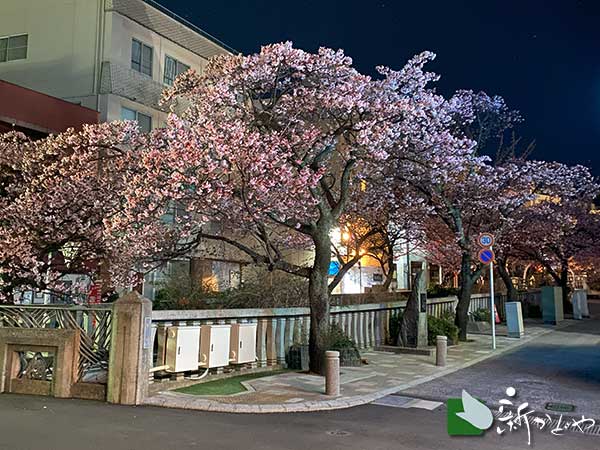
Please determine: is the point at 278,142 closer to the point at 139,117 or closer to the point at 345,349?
the point at 345,349

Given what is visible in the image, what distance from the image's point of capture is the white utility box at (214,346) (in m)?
11.2

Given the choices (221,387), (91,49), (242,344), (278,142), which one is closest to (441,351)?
(242,344)

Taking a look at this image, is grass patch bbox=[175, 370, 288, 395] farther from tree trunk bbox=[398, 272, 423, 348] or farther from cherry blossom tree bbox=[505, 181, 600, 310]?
cherry blossom tree bbox=[505, 181, 600, 310]

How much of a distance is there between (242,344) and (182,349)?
1753 mm

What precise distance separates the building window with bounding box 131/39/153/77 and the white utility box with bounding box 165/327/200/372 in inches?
617

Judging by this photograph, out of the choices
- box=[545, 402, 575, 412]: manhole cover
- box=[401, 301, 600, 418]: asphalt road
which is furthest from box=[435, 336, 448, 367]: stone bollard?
box=[545, 402, 575, 412]: manhole cover

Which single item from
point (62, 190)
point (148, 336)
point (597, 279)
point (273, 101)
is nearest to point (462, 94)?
point (273, 101)

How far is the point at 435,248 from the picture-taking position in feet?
95.9

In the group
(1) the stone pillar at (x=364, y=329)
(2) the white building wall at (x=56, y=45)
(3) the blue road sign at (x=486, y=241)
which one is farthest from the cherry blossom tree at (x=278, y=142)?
(2) the white building wall at (x=56, y=45)

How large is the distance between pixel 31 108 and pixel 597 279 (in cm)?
6583

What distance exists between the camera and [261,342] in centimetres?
1292

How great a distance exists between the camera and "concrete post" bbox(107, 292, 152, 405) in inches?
361

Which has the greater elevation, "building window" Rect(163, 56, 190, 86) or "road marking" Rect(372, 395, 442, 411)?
"building window" Rect(163, 56, 190, 86)

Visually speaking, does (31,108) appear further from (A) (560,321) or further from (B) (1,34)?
(A) (560,321)
